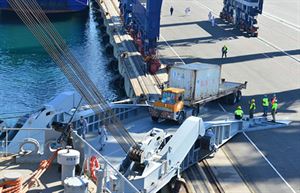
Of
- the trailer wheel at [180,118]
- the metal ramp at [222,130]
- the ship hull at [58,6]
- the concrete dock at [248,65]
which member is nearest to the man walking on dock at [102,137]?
the metal ramp at [222,130]

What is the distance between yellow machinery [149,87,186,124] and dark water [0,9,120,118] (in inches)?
652

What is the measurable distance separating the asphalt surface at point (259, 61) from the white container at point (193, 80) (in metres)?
1.62

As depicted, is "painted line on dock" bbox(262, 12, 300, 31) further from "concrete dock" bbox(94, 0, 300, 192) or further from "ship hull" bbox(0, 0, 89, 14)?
"ship hull" bbox(0, 0, 89, 14)

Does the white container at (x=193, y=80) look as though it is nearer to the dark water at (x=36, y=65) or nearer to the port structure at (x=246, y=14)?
the dark water at (x=36, y=65)

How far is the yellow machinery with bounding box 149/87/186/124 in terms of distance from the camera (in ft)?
111

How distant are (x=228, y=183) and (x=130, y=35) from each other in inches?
1628

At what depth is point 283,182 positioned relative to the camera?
1179 inches

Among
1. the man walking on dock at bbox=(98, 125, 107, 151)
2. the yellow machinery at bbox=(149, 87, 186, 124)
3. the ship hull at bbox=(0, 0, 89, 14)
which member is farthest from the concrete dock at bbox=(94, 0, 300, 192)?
the man walking on dock at bbox=(98, 125, 107, 151)

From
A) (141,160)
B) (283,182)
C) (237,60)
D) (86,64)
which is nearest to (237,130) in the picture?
(283,182)

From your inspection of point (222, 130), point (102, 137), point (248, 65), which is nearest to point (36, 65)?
point (248, 65)

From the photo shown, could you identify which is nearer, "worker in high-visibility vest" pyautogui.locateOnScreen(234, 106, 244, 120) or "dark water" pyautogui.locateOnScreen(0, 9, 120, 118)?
"worker in high-visibility vest" pyautogui.locateOnScreen(234, 106, 244, 120)

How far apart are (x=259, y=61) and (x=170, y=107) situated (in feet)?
90.8

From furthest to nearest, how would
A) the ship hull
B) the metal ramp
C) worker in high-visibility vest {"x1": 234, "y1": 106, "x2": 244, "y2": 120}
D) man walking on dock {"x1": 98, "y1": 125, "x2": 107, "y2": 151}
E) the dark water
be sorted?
the ship hull, the dark water, worker in high-visibility vest {"x1": 234, "y1": 106, "x2": 244, "y2": 120}, the metal ramp, man walking on dock {"x1": 98, "y1": 125, "x2": 107, "y2": 151}

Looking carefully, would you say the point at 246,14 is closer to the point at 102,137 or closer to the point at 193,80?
the point at 193,80
